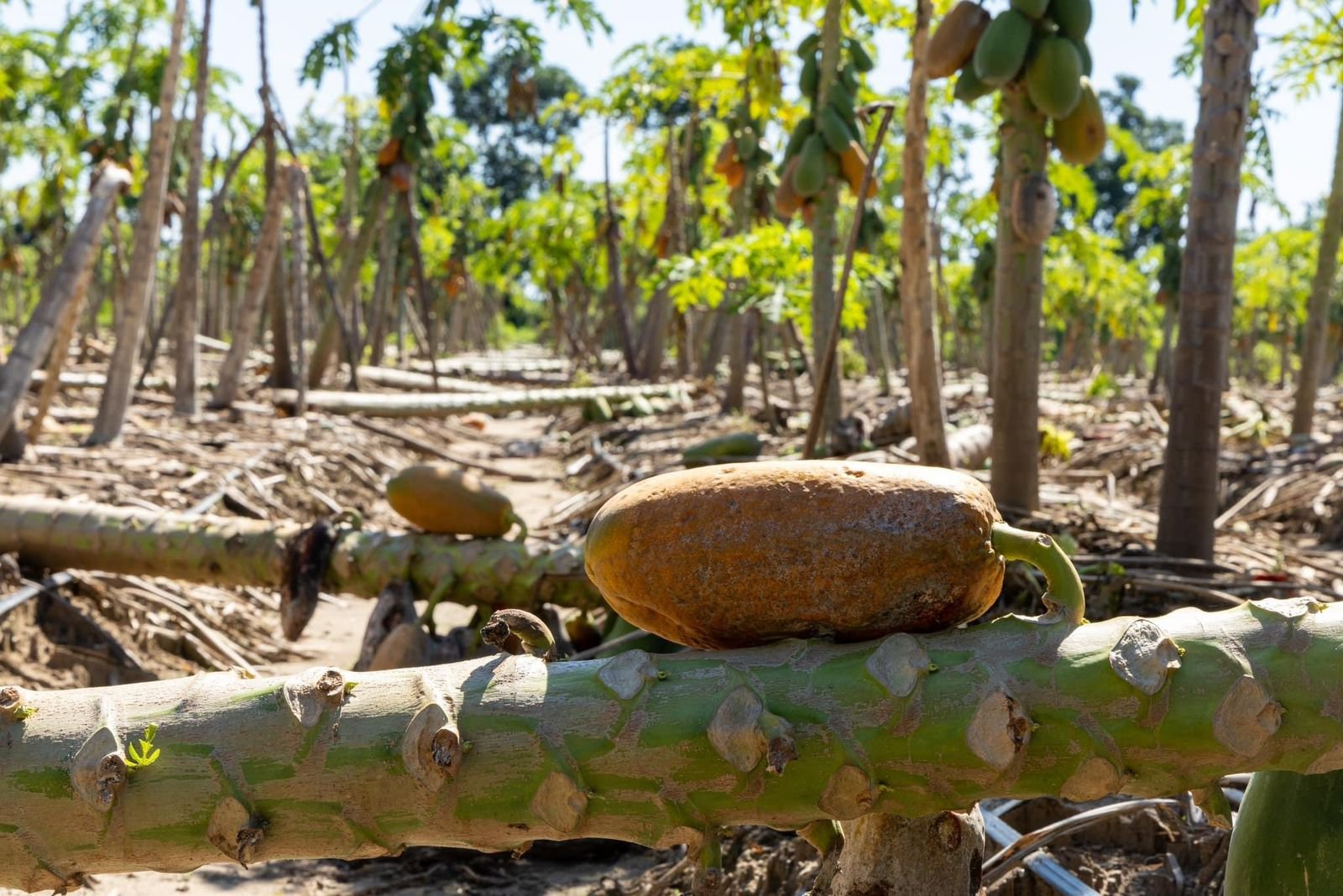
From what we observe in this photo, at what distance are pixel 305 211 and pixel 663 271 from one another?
133 inches

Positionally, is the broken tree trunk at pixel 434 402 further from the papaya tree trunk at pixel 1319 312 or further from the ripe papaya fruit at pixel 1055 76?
the ripe papaya fruit at pixel 1055 76

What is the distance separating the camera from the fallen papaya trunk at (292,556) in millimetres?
3848

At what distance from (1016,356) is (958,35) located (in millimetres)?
1276

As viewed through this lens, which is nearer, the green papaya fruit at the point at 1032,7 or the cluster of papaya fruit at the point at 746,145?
the green papaya fruit at the point at 1032,7

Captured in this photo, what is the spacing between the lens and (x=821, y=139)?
22.5 feet

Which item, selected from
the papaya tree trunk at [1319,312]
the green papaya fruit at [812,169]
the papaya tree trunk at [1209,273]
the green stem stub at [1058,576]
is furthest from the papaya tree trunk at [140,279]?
the papaya tree trunk at [1319,312]

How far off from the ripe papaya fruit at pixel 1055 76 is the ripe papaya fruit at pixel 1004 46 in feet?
0.23

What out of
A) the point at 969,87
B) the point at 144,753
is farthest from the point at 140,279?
the point at 144,753

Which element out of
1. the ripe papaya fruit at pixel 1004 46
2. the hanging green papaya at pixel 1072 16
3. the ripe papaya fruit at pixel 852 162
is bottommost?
the ripe papaya fruit at pixel 852 162

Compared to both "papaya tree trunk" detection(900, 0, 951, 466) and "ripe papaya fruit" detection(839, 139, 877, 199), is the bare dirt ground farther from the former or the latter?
"ripe papaya fruit" detection(839, 139, 877, 199)

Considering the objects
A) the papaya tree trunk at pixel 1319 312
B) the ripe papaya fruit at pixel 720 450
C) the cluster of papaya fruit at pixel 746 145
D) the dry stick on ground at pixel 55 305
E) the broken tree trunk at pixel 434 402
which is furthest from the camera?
the broken tree trunk at pixel 434 402

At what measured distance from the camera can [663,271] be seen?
8.82 metres

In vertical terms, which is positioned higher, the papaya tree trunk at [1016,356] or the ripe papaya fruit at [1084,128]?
the ripe papaya fruit at [1084,128]

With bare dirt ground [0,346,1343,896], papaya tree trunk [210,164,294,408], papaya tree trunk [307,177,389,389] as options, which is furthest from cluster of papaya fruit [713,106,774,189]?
papaya tree trunk [307,177,389,389]
